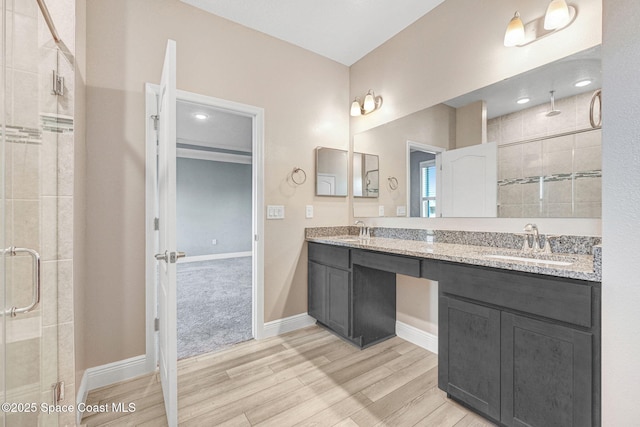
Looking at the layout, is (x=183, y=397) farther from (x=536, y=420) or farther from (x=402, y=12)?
(x=402, y=12)

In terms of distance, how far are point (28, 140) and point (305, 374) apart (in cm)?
196

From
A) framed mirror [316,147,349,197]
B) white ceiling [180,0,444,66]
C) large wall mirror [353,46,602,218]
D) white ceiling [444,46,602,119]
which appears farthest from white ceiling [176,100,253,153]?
white ceiling [444,46,602,119]

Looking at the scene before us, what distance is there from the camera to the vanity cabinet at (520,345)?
1032 millimetres

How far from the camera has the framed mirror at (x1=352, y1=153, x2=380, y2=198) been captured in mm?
2681

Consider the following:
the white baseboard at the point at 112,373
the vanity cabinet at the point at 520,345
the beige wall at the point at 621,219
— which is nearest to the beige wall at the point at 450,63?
the beige wall at the point at 621,219

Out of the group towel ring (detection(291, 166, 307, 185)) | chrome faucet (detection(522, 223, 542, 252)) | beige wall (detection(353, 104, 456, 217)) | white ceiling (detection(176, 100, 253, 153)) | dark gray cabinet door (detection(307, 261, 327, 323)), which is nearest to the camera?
chrome faucet (detection(522, 223, 542, 252))

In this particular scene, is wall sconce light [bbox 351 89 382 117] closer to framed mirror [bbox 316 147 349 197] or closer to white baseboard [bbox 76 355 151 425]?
framed mirror [bbox 316 147 349 197]

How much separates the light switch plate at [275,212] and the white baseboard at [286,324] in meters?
0.97

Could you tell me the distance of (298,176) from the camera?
2.60 m

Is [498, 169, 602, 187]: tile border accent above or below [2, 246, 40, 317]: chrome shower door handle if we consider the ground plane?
above

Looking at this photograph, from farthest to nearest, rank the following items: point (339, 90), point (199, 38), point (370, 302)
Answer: point (339, 90) < point (370, 302) < point (199, 38)

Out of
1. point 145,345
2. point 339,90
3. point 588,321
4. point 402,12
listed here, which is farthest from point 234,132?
point 588,321

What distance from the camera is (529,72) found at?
1612mm

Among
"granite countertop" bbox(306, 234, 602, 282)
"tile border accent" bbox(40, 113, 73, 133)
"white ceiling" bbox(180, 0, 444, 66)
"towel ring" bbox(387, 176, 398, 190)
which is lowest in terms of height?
"granite countertop" bbox(306, 234, 602, 282)
